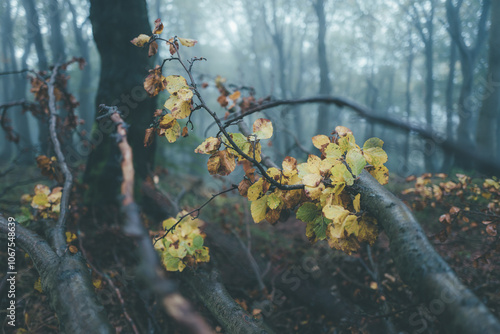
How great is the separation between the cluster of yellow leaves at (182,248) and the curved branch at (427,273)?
109 cm

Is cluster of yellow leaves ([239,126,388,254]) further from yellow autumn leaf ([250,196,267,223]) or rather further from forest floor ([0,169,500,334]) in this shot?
forest floor ([0,169,500,334])

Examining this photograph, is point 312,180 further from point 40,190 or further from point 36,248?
point 40,190

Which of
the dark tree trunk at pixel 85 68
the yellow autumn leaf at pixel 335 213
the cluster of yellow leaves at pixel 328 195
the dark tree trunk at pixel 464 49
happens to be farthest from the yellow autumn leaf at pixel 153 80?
the dark tree trunk at pixel 85 68

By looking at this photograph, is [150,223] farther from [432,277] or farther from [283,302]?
[432,277]

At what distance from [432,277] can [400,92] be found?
111 feet

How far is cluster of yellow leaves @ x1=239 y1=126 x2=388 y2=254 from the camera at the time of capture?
88 cm

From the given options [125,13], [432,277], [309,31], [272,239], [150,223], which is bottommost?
[272,239]

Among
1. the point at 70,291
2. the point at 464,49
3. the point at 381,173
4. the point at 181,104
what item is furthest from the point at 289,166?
the point at 464,49

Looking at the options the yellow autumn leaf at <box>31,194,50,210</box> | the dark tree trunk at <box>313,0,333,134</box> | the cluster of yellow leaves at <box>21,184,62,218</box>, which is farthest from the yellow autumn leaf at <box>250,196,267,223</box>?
the dark tree trunk at <box>313,0,333,134</box>

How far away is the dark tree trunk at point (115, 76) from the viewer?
3.05 metres

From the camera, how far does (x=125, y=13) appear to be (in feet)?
9.98

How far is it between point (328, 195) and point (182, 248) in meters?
1.05

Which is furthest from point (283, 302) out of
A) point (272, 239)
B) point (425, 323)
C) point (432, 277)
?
point (432, 277)

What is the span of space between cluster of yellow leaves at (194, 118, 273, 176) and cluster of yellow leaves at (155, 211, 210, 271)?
735mm
